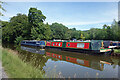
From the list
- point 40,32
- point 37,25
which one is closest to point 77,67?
point 40,32

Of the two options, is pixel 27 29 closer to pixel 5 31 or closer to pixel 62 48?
pixel 5 31

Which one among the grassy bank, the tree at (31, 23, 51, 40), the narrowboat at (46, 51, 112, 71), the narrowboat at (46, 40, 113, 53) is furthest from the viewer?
the tree at (31, 23, 51, 40)

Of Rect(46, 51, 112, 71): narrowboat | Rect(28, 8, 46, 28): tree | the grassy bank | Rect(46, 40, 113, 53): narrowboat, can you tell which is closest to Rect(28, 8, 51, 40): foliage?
Rect(28, 8, 46, 28): tree

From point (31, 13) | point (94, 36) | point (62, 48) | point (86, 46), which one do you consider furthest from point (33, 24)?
point (94, 36)

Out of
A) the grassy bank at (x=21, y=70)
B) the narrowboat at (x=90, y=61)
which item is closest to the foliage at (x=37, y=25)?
the narrowboat at (x=90, y=61)

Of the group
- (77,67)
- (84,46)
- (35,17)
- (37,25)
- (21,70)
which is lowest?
(77,67)

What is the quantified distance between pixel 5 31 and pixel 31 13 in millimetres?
13072

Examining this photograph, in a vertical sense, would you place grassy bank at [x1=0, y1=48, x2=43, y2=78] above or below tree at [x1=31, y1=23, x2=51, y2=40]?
below

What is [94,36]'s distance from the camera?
95.8 ft

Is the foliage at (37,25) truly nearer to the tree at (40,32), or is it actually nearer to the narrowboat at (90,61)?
the tree at (40,32)

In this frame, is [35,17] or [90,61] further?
[35,17]

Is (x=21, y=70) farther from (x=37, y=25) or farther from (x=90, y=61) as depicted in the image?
(x=37, y=25)

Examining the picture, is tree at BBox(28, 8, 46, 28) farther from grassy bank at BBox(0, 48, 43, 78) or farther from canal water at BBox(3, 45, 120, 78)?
grassy bank at BBox(0, 48, 43, 78)

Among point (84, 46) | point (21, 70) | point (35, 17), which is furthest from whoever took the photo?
point (35, 17)
